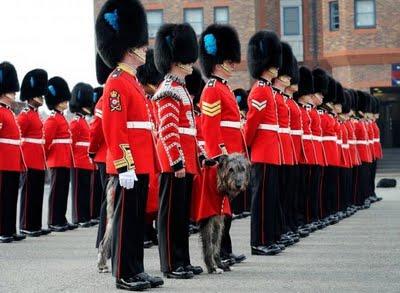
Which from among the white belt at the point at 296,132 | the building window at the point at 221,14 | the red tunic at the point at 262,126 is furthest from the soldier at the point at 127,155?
the building window at the point at 221,14

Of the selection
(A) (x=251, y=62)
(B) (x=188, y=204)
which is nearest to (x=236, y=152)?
(B) (x=188, y=204)

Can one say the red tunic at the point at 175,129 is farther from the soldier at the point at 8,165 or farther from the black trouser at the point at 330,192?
the black trouser at the point at 330,192

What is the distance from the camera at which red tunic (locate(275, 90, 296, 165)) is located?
12945 millimetres

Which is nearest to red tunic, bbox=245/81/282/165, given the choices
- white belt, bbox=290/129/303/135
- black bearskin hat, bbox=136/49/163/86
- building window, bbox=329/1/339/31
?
black bearskin hat, bbox=136/49/163/86

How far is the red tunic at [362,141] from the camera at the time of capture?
2169cm

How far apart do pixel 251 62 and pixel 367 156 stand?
30.1 feet

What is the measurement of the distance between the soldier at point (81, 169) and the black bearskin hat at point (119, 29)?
836cm

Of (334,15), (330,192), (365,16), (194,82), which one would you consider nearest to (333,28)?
(334,15)

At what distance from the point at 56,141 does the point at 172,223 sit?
7374 millimetres

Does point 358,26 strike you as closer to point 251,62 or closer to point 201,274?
point 251,62

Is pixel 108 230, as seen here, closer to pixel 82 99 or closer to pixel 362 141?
pixel 82 99

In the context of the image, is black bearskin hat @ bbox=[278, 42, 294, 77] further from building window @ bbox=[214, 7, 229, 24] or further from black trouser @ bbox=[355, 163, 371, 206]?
building window @ bbox=[214, 7, 229, 24]

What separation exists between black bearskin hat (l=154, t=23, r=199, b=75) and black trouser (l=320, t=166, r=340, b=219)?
23.2 feet

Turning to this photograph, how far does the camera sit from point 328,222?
17.2m
